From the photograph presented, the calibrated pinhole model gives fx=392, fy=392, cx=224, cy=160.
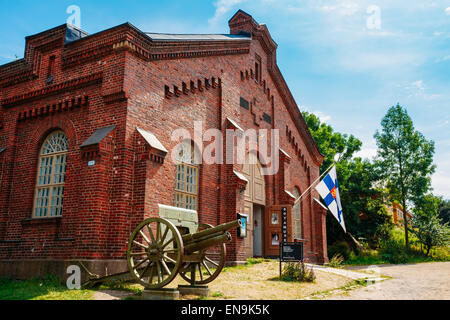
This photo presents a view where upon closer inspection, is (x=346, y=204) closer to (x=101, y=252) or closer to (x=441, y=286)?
(x=441, y=286)

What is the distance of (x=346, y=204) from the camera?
2898cm

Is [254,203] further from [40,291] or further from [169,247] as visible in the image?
[40,291]

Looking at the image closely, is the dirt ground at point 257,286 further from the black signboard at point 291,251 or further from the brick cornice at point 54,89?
the brick cornice at point 54,89

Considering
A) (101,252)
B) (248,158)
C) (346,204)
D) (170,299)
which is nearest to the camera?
(170,299)

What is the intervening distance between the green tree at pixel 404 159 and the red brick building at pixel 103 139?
17406mm

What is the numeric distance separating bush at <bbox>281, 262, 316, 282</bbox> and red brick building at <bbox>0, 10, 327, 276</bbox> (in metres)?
2.81

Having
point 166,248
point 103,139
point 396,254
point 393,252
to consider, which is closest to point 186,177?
point 103,139

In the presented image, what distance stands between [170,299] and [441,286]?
805 cm

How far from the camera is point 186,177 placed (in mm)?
13078

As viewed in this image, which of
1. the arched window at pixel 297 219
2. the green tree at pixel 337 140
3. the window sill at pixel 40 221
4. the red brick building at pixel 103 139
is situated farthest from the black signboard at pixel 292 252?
the green tree at pixel 337 140

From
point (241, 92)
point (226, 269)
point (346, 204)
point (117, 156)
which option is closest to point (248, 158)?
point (241, 92)

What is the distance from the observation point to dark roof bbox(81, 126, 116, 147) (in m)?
10.5

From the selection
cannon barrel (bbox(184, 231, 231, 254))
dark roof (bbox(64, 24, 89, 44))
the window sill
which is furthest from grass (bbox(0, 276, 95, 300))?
dark roof (bbox(64, 24, 89, 44))
